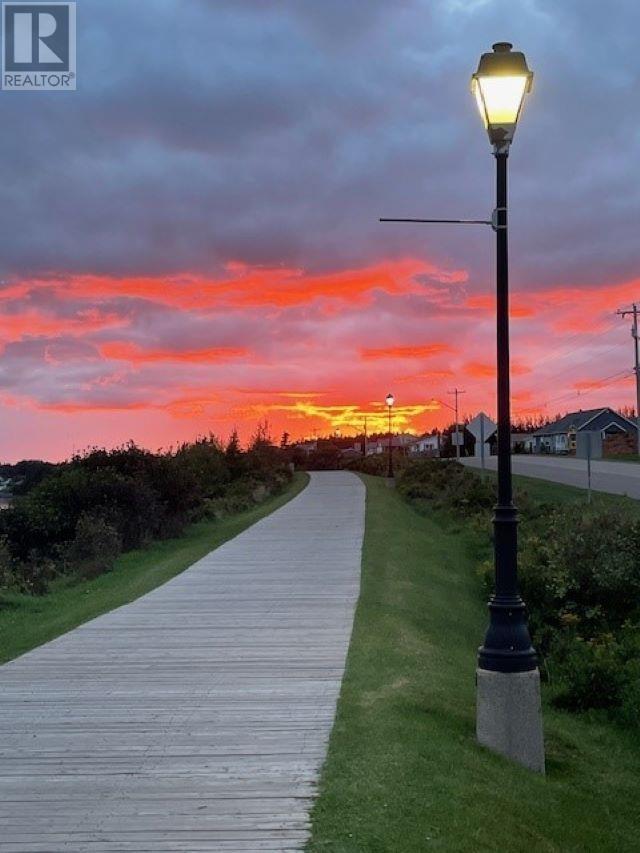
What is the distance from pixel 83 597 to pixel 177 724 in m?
9.68

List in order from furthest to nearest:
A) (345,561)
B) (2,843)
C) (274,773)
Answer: (345,561) < (274,773) < (2,843)

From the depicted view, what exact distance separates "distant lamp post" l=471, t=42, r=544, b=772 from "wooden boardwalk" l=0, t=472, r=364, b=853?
133 centimetres

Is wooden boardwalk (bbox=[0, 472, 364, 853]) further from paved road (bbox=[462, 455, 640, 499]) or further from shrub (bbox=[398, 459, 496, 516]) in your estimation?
paved road (bbox=[462, 455, 640, 499])

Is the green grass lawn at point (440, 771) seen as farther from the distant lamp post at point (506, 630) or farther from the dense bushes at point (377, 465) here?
the dense bushes at point (377, 465)

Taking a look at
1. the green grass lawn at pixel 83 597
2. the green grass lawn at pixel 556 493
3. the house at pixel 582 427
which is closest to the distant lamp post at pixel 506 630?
the green grass lawn at pixel 83 597

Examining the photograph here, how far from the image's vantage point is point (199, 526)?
31297 millimetres

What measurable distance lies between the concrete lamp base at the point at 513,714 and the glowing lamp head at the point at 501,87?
4.22 m

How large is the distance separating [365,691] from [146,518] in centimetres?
1958

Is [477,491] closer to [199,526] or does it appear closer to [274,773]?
[199,526]

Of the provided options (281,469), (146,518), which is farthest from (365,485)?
(146,518)

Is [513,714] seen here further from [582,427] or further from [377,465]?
[582,427]

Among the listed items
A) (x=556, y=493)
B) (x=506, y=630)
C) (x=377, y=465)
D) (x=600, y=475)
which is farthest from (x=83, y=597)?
(x=377, y=465)

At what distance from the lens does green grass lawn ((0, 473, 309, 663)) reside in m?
13.1

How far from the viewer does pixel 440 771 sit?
7.20 m
